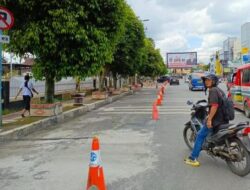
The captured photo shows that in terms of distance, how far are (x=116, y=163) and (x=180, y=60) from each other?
11231 cm

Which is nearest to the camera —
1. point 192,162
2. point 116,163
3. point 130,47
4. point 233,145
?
point 233,145

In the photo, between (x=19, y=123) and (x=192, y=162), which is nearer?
(x=192, y=162)

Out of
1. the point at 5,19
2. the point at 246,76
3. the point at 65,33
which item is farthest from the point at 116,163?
the point at 246,76

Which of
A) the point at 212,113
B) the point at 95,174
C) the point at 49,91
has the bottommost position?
the point at 95,174

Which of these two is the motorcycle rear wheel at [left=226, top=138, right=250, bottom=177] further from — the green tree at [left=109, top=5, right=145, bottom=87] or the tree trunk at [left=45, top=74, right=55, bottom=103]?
the green tree at [left=109, top=5, right=145, bottom=87]

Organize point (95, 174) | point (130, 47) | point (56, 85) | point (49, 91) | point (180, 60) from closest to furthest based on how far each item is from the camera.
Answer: point (95, 174)
point (49, 91)
point (56, 85)
point (130, 47)
point (180, 60)

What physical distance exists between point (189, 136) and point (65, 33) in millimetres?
6885

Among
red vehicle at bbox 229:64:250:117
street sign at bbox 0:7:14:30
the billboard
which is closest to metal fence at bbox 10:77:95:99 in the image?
red vehicle at bbox 229:64:250:117

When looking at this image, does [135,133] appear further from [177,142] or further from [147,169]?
[147,169]

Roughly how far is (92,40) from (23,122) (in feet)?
12.9

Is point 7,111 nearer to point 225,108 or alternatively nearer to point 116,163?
point 116,163

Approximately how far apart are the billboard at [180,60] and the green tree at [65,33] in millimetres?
102849

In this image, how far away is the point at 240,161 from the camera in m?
7.10

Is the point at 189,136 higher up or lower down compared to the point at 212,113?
lower down
